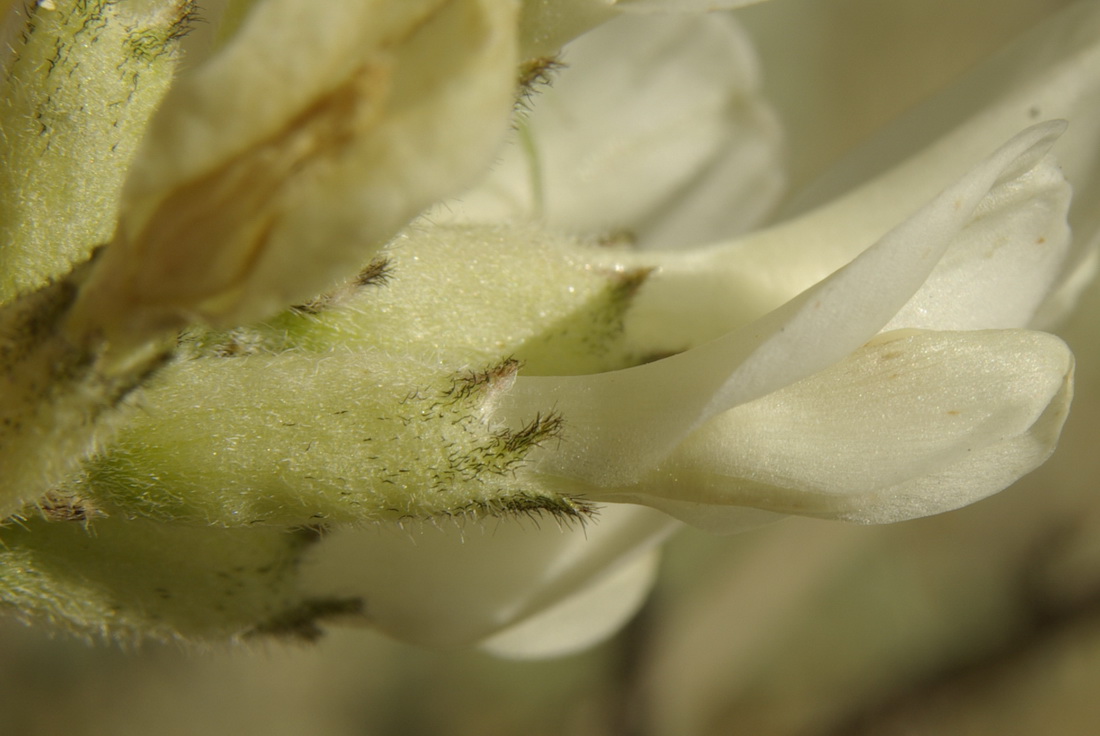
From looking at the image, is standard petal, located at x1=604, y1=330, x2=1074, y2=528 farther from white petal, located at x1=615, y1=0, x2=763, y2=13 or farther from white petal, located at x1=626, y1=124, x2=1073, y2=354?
white petal, located at x1=615, y1=0, x2=763, y2=13

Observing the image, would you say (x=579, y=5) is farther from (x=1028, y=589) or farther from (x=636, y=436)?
(x=1028, y=589)

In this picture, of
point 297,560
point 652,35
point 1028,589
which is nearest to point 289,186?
point 297,560

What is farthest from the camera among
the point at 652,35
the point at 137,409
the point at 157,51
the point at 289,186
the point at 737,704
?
the point at 737,704

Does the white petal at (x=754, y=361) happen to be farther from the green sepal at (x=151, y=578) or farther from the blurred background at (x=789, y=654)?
the blurred background at (x=789, y=654)

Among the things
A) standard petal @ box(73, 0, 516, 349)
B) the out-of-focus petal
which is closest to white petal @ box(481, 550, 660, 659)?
the out-of-focus petal

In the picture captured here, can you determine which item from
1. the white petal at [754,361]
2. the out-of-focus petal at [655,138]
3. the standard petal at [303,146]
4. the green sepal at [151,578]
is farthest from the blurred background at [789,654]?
the standard petal at [303,146]

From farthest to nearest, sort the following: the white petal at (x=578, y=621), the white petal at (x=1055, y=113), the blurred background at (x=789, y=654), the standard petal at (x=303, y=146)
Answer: the blurred background at (x=789, y=654) < the white petal at (x=578, y=621) < the white petal at (x=1055, y=113) < the standard petal at (x=303, y=146)
